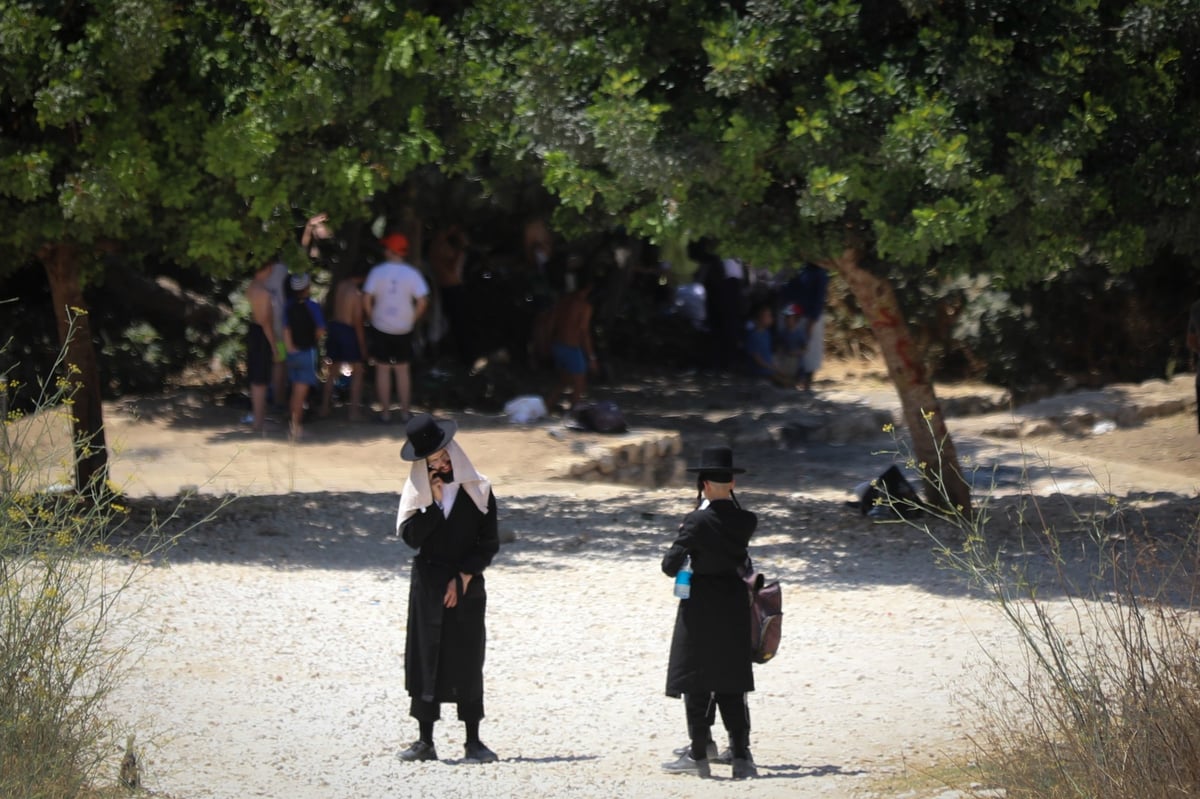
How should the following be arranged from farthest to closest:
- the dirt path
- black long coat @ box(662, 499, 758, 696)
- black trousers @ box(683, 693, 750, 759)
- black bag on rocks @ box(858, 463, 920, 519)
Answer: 1. black bag on rocks @ box(858, 463, 920, 519)
2. the dirt path
3. black trousers @ box(683, 693, 750, 759)
4. black long coat @ box(662, 499, 758, 696)

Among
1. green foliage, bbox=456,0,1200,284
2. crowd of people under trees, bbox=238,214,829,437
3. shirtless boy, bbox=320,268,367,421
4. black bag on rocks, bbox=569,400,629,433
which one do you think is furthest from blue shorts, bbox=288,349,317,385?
green foliage, bbox=456,0,1200,284

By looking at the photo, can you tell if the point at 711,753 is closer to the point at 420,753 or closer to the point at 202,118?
the point at 420,753

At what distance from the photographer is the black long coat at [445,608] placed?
613 centimetres

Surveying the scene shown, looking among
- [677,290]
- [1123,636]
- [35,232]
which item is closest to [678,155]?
[35,232]

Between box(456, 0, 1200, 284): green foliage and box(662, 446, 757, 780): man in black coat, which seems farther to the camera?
box(456, 0, 1200, 284): green foliage

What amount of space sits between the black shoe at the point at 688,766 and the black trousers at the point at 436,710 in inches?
31.8

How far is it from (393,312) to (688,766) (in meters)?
8.65

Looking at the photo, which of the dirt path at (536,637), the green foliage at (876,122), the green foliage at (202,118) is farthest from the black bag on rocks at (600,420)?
the green foliage at (876,122)

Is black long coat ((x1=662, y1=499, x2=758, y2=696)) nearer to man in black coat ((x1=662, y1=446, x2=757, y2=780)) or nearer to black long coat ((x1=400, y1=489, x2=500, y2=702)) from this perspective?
man in black coat ((x1=662, y1=446, x2=757, y2=780))

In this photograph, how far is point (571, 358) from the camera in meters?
15.4

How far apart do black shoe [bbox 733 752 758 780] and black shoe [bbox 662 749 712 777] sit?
0.11m

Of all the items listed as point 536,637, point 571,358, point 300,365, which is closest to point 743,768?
point 536,637

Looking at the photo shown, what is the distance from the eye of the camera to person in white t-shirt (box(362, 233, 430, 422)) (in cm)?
1422

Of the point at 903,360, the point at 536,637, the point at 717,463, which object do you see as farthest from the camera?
the point at 903,360
